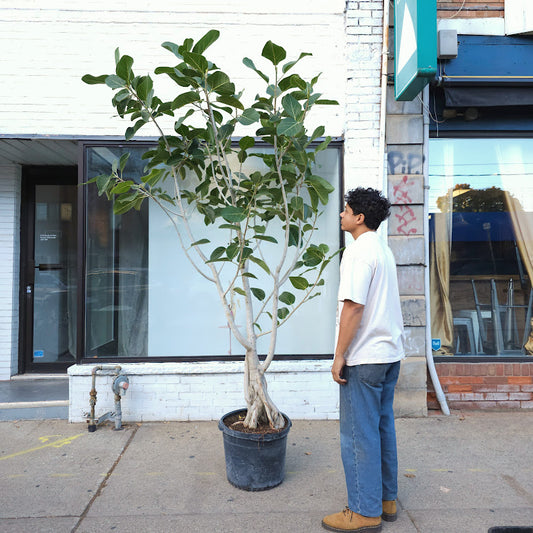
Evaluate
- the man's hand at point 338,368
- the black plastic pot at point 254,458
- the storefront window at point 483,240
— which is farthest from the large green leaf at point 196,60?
the storefront window at point 483,240

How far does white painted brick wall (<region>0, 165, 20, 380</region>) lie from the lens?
17.2 ft

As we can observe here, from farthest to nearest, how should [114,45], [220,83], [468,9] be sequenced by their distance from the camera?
[468,9]
[114,45]
[220,83]

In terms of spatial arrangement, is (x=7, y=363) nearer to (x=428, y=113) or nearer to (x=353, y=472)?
(x=353, y=472)

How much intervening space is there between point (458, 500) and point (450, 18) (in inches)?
167

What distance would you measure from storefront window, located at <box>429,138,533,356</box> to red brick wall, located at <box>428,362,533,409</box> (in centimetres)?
27

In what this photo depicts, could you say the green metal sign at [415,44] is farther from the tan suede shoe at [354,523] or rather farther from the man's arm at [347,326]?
the tan suede shoe at [354,523]

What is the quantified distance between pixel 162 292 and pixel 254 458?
2153 millimetres

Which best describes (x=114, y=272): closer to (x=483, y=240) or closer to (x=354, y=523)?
(x=354, y=523)

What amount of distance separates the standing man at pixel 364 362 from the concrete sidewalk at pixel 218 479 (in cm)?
28

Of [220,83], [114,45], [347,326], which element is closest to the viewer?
[347,326]

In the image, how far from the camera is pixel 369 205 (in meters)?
2.62

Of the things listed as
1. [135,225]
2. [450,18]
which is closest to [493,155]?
[450,18]

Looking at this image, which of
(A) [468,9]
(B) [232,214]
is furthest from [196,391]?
(A) [468,9]

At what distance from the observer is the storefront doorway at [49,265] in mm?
5531
